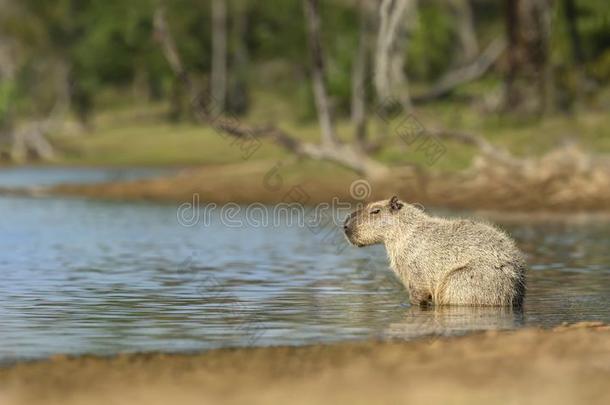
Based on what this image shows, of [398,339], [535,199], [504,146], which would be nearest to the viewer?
[398,339]

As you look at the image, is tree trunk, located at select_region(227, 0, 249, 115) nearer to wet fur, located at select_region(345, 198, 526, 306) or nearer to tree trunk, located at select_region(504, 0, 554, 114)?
tree trunk, located at select_region(504, 0, 554, 114)

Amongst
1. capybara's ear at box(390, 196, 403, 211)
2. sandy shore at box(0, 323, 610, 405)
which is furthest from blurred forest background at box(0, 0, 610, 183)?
sandy shore at box(0, 323, 610, 405)

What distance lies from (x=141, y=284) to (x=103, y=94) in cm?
6850

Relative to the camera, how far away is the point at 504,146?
4056cm

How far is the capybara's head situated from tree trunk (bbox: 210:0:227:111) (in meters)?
49.0

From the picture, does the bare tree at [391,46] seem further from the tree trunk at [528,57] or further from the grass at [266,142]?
the tree trunk at [528,57]

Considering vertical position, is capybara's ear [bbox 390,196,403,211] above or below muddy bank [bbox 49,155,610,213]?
below

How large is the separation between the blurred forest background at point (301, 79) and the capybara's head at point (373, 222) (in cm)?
1867

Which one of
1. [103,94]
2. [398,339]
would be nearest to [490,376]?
[398,339]

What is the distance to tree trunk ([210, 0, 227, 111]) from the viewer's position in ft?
223

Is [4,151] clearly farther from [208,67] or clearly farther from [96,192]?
[96,192]

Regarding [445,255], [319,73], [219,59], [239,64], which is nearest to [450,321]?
[445,255]

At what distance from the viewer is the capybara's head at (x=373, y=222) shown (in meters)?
Answer: 16.1

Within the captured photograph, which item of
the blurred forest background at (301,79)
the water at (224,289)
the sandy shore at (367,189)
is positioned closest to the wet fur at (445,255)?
the water at (224,289)
